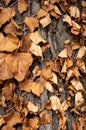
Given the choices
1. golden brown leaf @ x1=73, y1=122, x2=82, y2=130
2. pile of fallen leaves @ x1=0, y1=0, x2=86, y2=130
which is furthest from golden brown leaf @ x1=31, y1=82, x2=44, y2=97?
golden brown leaf @ x1=73, y1=122, x2=82, y2=130

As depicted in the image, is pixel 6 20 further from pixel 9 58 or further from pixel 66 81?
pixel 66 81

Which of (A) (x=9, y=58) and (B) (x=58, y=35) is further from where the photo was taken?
(B) (x=58, y=35)

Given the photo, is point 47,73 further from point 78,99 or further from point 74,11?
point 74,11

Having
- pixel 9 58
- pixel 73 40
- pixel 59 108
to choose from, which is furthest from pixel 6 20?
pixel 59 108

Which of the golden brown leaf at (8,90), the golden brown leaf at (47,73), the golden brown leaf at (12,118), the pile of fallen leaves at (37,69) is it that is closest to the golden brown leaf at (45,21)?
the pile of fallen leaves at (37,69)

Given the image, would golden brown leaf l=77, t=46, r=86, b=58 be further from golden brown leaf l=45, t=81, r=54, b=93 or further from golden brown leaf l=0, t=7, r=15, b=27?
golden brown leaf l=0, t=7, r=15, b=27

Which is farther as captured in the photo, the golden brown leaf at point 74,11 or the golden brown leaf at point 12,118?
the golden brown leaf at point 74,11

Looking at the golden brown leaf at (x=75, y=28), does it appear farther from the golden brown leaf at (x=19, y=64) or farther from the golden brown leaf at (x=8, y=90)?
the golden brown leaf at (x=8, y=90)

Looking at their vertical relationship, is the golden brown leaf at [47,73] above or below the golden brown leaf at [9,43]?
below
